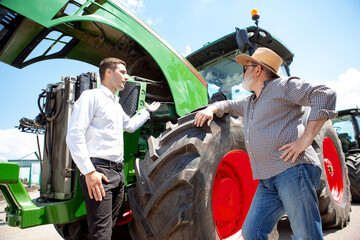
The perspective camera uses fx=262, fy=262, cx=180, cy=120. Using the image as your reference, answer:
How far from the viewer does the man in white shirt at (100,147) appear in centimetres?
156

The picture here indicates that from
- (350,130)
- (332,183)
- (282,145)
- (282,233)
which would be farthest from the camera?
(350,130)

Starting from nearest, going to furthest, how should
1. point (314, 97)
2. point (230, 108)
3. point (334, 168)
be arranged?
point (314, 97) < point (230, 108) < point (334, 168)

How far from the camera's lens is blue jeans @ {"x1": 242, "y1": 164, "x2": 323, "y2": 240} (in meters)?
1.37

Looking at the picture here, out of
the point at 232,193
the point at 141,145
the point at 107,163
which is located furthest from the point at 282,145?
the point at 141,145

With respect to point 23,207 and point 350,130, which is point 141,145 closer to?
point 23,207

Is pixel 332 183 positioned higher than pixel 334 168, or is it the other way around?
pixel 334 168

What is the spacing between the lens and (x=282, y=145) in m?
1.52

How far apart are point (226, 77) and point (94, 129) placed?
94.9 inches

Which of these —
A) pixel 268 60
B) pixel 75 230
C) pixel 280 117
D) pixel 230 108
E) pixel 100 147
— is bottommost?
pixel 75 230

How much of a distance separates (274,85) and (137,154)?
146cm

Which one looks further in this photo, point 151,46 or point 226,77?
point 226,77

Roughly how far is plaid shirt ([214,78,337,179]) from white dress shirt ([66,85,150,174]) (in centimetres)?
91

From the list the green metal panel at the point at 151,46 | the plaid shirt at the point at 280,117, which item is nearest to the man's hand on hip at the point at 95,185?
the plaid shirt at the point at 280,117

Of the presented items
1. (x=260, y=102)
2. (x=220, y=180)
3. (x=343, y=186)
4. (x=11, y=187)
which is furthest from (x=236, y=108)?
(x=343, y=186)
